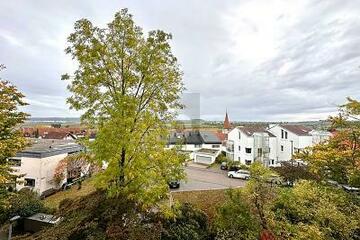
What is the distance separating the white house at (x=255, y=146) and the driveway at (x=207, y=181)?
5236 millimetres

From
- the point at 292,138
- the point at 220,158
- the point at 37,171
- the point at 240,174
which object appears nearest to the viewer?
the point at 37,171

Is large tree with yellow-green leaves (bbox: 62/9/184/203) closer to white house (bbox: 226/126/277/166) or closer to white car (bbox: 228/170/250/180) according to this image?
white car (bbox: 228/170/250/180)

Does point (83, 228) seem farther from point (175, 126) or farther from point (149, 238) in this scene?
point (175, 126)

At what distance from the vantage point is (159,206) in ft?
36.2

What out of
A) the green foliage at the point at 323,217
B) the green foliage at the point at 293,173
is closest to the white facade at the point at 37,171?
the green foliage at the point at 323,217

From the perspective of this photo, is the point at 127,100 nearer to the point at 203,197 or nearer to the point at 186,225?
the point at 186,225

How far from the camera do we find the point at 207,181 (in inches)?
1289

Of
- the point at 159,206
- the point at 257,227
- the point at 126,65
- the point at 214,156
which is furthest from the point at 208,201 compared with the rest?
the point at 214,156

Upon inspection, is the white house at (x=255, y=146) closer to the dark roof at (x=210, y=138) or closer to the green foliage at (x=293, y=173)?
the dark roof at (x=210, y=138)

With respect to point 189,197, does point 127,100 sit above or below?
above

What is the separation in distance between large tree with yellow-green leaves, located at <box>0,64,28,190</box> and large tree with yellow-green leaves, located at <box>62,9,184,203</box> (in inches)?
206

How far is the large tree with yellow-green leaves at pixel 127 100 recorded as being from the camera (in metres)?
10.0

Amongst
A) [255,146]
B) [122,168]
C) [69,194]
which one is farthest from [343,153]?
[255,146]

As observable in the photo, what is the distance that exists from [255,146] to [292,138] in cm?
575
